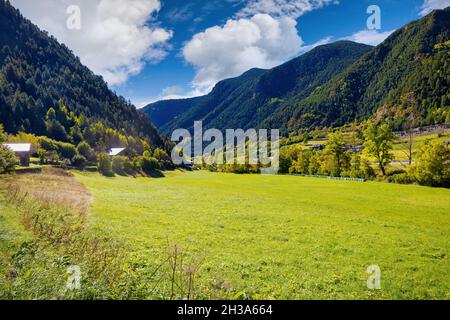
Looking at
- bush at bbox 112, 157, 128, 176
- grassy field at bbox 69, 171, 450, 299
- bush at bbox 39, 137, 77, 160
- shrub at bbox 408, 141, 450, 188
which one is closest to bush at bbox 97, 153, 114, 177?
bush at bbox 112, 157, 128, 176

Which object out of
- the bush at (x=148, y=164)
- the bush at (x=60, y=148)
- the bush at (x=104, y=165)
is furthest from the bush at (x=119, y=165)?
the bush at (x=60, y=148)

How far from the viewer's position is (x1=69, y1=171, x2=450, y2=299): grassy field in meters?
13.8

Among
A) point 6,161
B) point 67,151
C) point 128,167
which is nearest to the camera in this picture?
point 6,161

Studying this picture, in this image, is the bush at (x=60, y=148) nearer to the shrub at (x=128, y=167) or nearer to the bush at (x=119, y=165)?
the bush at (x=119, y=165)

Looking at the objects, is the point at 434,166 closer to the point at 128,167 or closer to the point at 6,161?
the point at 6,161

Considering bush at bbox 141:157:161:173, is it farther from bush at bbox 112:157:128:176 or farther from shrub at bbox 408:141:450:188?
shrub at bbox 408:141:450:188

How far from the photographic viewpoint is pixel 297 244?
20.8 meters

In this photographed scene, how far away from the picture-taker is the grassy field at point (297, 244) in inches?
544

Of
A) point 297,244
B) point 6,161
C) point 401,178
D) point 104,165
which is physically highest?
point 6,161

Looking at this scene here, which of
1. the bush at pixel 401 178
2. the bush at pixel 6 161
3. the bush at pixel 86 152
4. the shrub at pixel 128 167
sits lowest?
the bush at pixel 401 178

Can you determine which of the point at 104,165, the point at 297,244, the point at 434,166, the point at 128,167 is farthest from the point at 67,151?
the point at 434,166
